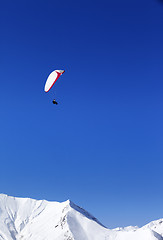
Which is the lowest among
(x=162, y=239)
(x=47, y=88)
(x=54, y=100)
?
(x=162, y=239)

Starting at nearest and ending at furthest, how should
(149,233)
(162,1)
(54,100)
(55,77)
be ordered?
(162,1) < (54,100) < (55,77) < (149,233)

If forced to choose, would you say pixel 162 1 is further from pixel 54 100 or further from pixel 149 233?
pixel 149 233

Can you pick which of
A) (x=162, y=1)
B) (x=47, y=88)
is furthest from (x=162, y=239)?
(x=162, y=1)

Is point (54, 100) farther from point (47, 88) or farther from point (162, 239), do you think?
point (162, 239)

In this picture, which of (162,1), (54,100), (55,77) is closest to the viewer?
(162,1)

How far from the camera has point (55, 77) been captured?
2677 inches

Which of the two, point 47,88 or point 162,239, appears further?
point 162,239

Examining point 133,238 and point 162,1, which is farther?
point 133,238

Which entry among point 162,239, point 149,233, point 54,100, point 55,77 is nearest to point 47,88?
point 55,77

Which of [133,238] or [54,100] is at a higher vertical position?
[54,100]

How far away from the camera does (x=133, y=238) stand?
19838 cm

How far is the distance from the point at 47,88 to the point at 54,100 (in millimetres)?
10419

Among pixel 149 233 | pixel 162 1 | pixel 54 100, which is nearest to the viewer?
pixel 162 1

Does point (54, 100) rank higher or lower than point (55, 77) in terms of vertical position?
lower
